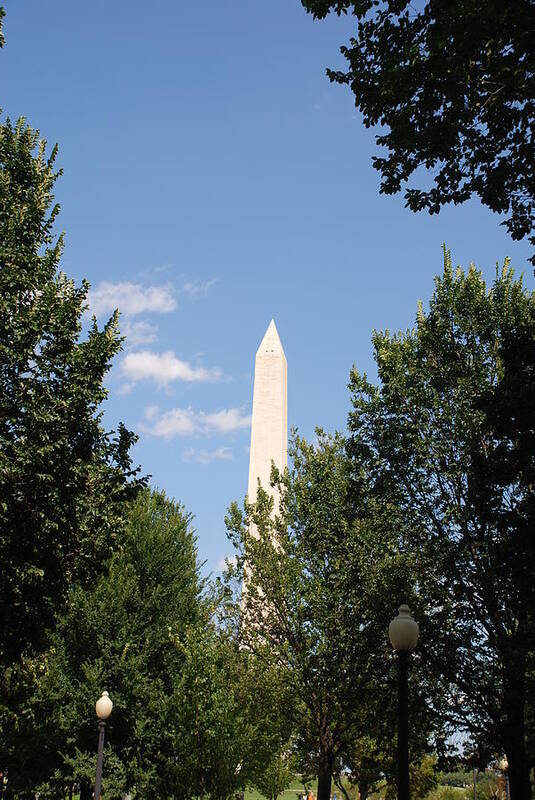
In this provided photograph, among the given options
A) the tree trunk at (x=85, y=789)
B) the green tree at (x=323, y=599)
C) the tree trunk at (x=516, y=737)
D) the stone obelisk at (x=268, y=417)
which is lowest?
the tree trunk at (x=85, y=789)

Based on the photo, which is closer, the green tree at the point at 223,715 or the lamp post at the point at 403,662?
the lamp post at the point at 403,662

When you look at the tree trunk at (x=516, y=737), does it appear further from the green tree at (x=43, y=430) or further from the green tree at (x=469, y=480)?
the green tree at (x=43, y=430)

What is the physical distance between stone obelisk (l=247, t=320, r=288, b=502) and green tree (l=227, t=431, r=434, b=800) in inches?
542

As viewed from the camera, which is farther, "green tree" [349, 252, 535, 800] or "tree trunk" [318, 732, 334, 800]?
"tree trunk" [318, 732, 334, 800]

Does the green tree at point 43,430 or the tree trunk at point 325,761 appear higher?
the green tree at point 43,430

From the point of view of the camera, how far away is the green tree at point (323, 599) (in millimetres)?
23797

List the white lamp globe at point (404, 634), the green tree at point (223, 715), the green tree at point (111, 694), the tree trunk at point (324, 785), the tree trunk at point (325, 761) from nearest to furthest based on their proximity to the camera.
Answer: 1. the white lamp globe at point (404, 634)
2. the green tree at point (223, 715)
3. the tree trunk at point (324, 785)
4. the tree trunk at point (325, 761)
5. the green tree at point (111, 694)

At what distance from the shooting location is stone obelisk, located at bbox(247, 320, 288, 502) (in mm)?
43812

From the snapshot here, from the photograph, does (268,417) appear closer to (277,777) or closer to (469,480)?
(277,777)

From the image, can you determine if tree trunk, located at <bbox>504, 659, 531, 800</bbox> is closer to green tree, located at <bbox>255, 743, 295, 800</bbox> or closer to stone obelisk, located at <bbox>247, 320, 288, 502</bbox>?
green tree, located at <bbox>255, 743, 295, 800</bbox>

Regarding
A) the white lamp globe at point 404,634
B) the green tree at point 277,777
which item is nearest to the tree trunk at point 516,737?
the white lamp globe at point 404,634

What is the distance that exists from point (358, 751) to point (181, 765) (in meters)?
15.4

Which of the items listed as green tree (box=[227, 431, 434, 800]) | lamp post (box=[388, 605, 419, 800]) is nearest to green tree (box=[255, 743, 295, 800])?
green tree (box=[227, 431, 434, 800])

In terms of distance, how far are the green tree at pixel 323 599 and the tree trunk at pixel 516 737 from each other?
3247 mm
